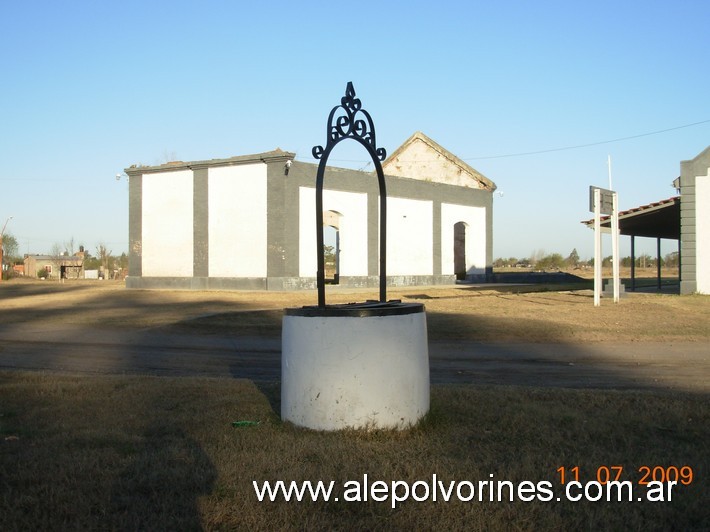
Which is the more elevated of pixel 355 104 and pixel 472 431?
pixel 355 104

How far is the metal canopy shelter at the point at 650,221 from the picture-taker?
26.8 metres

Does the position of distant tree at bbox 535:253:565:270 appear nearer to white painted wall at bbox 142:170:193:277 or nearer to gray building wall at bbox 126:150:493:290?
gray building wall at bbox 126:150:493:290

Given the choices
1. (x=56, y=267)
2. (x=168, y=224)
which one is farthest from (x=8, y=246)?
(x=168, y=224)

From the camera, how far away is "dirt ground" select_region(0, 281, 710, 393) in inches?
361

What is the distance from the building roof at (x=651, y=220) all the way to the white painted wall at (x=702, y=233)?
1.38 meters

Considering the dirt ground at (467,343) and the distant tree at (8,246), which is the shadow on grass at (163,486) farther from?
the distant tree at (8,246)

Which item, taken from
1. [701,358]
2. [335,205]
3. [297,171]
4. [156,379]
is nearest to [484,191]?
[335,205]

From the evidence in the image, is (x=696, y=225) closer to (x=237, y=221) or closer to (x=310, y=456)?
(x=237, y=221)

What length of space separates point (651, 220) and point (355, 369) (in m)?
28.5

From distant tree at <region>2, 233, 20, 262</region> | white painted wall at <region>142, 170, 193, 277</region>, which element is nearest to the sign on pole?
white painted wall at <region>142, 170, 193, 277</region>

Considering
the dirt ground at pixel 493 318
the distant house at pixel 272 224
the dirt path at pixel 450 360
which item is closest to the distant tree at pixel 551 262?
the distant house at pixel 272 224

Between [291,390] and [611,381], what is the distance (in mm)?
4545

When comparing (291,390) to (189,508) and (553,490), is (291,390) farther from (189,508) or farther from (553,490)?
(553,490)

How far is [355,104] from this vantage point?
6613mm
